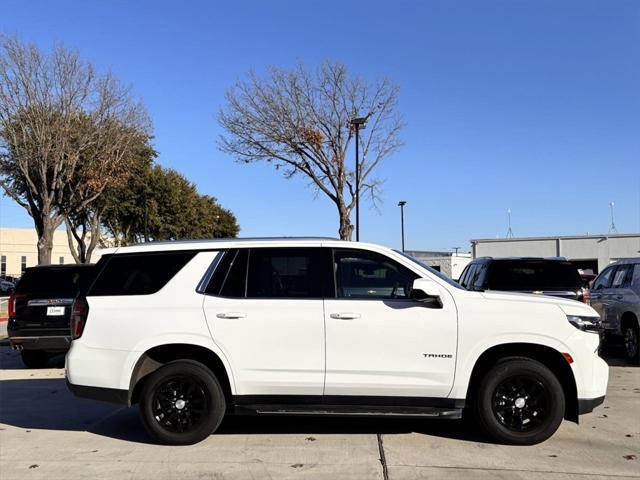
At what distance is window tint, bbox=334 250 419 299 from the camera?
18.4 ft

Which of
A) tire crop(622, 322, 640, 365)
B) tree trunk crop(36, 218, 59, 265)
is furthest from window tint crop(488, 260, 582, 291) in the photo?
tree trunk crop(36, 218, 59, 265)

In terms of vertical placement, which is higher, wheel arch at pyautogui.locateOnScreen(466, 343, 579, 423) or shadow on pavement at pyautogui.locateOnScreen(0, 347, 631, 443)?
wheel arch at pyautogui.locateOnScreen(466, 343, 579, 423)

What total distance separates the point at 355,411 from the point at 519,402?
60.4 inches

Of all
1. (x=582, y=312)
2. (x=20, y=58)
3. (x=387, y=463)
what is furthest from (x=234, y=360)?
(x=20, y=58)

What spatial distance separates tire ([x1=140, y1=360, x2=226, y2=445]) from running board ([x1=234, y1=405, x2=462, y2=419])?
313mm

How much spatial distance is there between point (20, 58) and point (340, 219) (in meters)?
13.4

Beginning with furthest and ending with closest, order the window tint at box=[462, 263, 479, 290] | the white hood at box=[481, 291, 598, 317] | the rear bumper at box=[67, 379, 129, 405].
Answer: the window tint at box=[462, 263, 479, 290]
the rear bumper at box=[67, 379, 129, 405]
the white hood at box=[481, 291, 598, 317]

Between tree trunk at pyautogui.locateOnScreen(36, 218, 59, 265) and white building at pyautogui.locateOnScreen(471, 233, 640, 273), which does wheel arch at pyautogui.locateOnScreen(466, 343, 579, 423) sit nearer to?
tree trunk at pyautogui.locateOnScreen(36, 218, 59, 265)

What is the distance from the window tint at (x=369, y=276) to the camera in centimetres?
560

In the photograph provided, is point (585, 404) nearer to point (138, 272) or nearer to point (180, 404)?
point (180, 404)

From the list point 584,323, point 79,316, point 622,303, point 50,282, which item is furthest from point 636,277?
point 50,282

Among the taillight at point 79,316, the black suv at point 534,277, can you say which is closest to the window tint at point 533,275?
the black suv at point 534,277

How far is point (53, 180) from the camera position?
75.4 ft

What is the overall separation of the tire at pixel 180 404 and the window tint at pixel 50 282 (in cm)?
501
